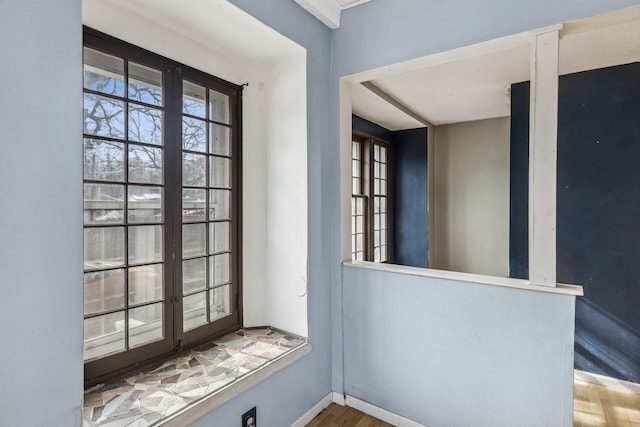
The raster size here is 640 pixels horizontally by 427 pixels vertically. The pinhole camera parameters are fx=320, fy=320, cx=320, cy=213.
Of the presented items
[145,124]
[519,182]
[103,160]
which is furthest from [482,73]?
[103,160]

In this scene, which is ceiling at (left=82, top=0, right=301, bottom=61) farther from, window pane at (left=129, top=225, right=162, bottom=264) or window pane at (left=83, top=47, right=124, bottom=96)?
window pane at (left=129, top=225, right=162, bottom=264)

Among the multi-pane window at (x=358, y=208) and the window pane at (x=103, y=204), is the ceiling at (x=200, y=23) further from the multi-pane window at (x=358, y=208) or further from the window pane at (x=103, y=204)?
the multi-pane window at (x=358, y=208)

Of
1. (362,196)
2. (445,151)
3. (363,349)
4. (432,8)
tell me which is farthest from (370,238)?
(432,8)

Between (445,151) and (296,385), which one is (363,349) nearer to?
(296,385)

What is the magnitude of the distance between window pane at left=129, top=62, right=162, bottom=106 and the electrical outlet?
181 centimetres

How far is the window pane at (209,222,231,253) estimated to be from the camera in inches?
85.2

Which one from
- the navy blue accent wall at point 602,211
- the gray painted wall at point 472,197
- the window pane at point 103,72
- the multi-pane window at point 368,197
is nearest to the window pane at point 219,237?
the window pane at point 103,72

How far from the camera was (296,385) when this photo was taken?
2.06 meters

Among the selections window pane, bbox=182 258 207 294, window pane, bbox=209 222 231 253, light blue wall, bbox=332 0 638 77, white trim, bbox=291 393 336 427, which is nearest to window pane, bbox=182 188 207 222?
window pane, bbox=209 222 231 253

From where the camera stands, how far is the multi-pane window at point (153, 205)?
162 cm

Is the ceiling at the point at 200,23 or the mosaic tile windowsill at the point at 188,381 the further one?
the ceiling at the point at 200,23

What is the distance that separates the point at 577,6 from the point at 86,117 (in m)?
2.46

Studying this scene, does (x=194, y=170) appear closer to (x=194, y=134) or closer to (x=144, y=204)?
(x=194, y=134)

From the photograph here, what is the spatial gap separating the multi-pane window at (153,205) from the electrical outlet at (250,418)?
22.4 inches
